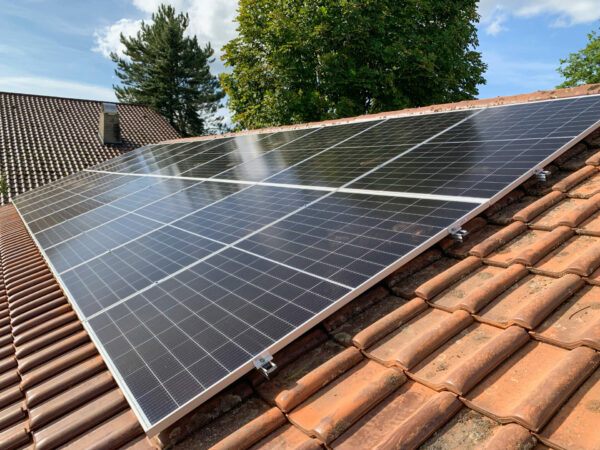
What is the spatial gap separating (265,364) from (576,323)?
234cm

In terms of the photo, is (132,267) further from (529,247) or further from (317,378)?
(529,247)

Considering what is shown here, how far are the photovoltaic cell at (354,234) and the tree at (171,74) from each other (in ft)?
151

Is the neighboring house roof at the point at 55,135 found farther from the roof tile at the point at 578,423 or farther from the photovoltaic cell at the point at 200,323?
the roof tile at the point at 578,423

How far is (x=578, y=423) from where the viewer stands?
82.2 inches

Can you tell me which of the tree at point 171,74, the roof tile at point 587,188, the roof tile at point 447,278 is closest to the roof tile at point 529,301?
the roof tile at point 447,278

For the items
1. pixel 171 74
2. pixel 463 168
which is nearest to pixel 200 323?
pixel 463 168

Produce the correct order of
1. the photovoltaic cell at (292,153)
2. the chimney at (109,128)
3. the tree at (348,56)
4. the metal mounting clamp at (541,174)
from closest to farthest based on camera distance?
the metal mounting clamp at (541,174) → the photovoltaic cell at (292,153) → the tree at (348,56) → the chimney at (109,128)

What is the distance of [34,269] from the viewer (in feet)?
24.5

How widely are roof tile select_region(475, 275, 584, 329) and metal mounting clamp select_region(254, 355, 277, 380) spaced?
1747 millimetres

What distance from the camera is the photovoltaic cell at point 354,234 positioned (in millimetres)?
3785

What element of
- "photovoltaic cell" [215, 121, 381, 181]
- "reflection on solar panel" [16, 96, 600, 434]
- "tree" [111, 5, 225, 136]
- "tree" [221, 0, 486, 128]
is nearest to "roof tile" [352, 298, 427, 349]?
"reflection on solar panel" [16, 96, 600, 434]

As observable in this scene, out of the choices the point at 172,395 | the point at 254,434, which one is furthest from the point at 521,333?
the point at 172,395

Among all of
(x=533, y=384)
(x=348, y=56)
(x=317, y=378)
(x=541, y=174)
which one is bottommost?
(x=317, y=378)

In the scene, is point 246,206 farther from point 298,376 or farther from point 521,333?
point 521,333
